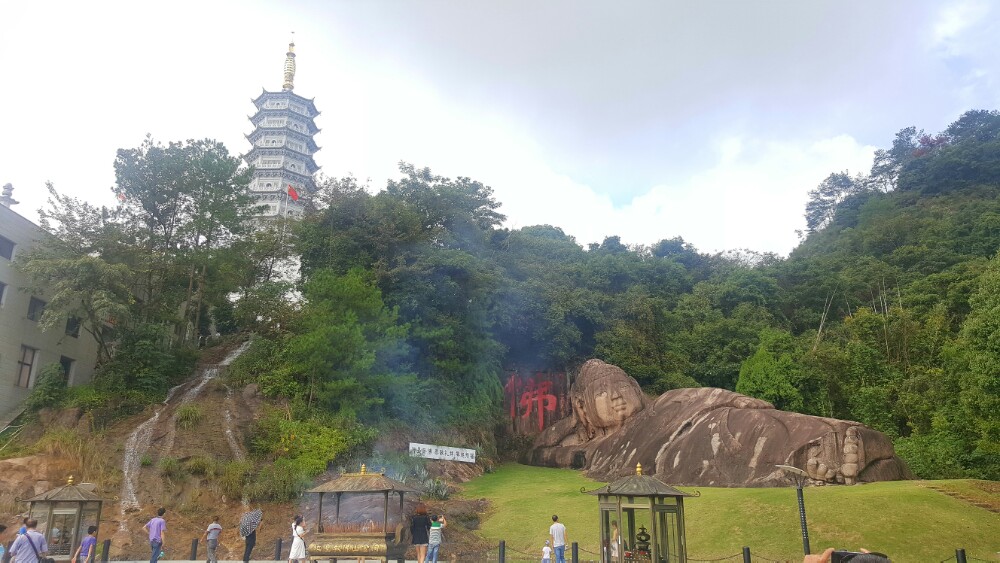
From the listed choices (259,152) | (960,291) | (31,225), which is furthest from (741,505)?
(259,152)

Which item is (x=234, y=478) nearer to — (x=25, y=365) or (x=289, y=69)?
(x=25, y=365)

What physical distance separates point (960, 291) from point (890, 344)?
5.41 metres

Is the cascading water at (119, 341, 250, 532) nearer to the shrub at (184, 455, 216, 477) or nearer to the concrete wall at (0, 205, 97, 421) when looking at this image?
the shrub at (184, 455, 216, 477)

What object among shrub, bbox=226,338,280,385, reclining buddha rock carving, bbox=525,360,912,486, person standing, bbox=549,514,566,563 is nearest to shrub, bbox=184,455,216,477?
shrub, bbox=226,338,280,385

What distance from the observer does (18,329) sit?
78.8ft

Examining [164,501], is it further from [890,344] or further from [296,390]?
[890,344]

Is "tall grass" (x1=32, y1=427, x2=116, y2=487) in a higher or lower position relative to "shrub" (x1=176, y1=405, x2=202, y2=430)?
lower

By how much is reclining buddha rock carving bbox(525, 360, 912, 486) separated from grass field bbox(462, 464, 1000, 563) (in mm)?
1365

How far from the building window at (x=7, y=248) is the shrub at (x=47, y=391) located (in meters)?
4.86

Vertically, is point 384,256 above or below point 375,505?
above

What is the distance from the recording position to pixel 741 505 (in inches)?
659

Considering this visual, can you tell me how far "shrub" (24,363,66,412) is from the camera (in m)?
22.1

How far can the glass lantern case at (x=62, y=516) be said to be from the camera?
12.6 m

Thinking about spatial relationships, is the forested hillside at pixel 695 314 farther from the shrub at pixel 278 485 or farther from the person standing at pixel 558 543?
the person standing at pixel 558 543
